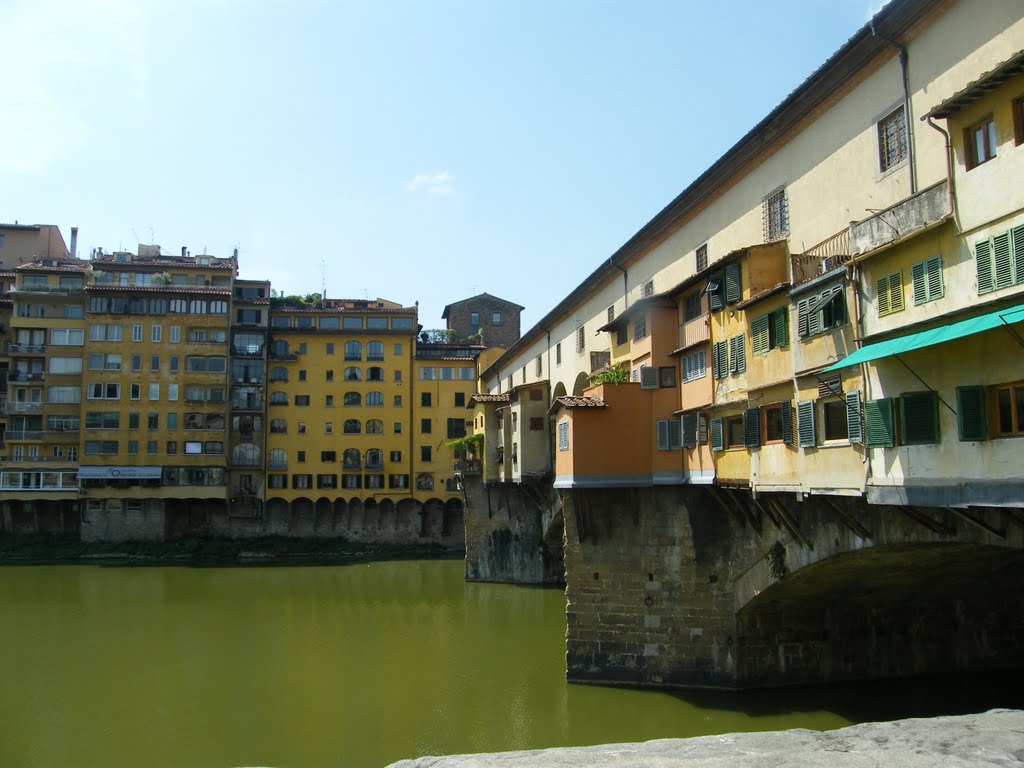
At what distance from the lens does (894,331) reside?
1202 cm

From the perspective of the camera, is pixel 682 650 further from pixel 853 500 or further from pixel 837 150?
pixel 837 150

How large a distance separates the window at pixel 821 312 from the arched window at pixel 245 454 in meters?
49.1

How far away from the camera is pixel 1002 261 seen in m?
10.1

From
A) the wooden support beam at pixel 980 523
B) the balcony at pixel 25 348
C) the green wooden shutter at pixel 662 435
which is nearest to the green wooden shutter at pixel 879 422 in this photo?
the wooden support beam at pixel 980 523

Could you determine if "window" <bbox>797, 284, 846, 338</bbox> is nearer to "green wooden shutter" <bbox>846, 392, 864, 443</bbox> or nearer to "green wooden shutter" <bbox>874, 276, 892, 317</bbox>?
"green wooden shutter" <bbox>874, 276, 892, 317</bbox>

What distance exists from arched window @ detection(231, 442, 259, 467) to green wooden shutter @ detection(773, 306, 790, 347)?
157 ft

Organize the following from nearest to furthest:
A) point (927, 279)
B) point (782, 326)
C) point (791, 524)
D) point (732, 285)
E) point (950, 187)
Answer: point (950, 187) → point (927, 279) → point (782, 326) → point (791, 524) → point (732, 285)

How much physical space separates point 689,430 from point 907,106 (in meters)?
9.03

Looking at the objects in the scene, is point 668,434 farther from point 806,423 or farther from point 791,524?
point 806,423

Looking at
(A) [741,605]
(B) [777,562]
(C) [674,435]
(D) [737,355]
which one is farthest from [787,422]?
(A) [741,605]

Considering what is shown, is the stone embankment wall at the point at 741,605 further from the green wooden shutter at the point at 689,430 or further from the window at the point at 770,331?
the window at the point at 770,331

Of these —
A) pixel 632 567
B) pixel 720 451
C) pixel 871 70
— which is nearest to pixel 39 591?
pixel 632 567

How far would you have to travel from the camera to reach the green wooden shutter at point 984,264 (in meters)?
10.3

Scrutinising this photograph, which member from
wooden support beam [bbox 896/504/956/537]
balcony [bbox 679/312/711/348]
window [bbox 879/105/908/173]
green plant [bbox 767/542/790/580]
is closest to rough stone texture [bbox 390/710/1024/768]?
wooden support beam [bbox 896/504/956/537]
